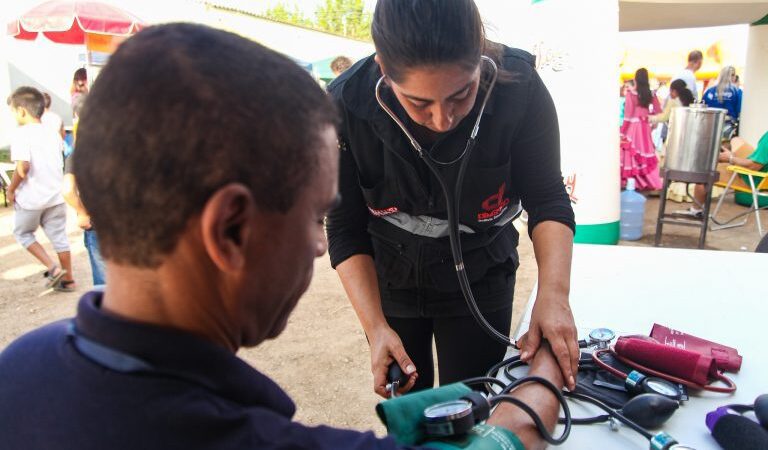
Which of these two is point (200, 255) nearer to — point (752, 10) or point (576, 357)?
point (576, 357)

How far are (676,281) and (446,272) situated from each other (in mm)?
801

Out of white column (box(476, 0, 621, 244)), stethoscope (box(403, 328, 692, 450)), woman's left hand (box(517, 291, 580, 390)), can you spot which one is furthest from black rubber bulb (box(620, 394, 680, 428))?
white column (box(476, 0, 621, 244))

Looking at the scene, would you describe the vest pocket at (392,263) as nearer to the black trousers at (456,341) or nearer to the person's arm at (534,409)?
the black trousers at (456,341)

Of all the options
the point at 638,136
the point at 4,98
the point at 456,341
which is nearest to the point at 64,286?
the point at 456,341

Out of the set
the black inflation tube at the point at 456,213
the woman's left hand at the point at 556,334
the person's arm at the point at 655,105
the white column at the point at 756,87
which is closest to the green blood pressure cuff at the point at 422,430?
the woman's left hand at the point at 556,334

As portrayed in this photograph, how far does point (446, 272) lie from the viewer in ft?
5.13

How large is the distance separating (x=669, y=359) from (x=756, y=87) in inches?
265

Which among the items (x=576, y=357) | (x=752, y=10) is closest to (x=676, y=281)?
(x=576, y=357)

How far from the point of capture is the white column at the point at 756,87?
6514 mm

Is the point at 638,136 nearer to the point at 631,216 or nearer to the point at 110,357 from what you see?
the point at 631,216

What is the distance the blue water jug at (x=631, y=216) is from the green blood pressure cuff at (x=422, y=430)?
4.88m

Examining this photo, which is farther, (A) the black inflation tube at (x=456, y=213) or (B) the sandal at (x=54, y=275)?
(B) the sandal at (x=54, y=275)

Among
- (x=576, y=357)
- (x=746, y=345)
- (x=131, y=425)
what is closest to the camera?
(x=131, y=425)

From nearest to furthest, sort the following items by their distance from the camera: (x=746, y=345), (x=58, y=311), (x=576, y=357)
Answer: (x=576, y=357), (x=746, y=345), (x=58, y=311)
